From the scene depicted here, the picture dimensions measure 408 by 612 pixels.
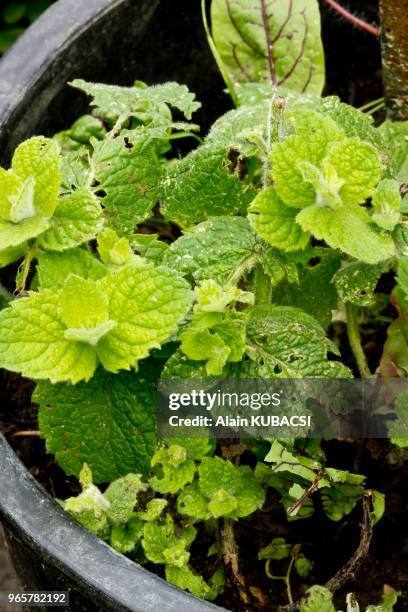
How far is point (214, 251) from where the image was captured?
2.55ft

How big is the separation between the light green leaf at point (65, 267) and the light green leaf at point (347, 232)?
0.60 ft

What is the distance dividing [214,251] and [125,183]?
127 millimetres

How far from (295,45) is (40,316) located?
559 mm

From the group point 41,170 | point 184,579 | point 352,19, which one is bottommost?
point 184,579

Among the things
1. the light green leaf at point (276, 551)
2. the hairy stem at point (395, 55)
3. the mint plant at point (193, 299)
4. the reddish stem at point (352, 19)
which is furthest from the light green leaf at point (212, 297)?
the reddish stem at point (352, 19)

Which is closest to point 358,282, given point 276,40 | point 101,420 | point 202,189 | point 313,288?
point 313,288

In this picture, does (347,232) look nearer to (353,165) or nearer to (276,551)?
(353,165)

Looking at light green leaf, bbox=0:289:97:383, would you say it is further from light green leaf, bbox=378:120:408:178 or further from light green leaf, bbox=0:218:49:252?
light green leaf, bbox=378:120:408:178

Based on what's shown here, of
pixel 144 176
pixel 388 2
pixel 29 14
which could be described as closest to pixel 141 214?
pixel 144 176

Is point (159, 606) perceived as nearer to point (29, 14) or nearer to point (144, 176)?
point (144, 176)

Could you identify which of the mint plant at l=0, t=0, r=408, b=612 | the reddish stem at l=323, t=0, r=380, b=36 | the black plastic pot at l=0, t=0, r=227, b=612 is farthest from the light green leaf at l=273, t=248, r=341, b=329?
the reddish stem at l=323, t=0, r=380, b=36

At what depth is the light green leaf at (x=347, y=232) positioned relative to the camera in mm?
723

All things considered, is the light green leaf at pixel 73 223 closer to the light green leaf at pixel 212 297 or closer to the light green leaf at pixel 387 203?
the light green leaf at pixel 212 297

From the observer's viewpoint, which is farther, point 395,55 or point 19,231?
point 395,55
